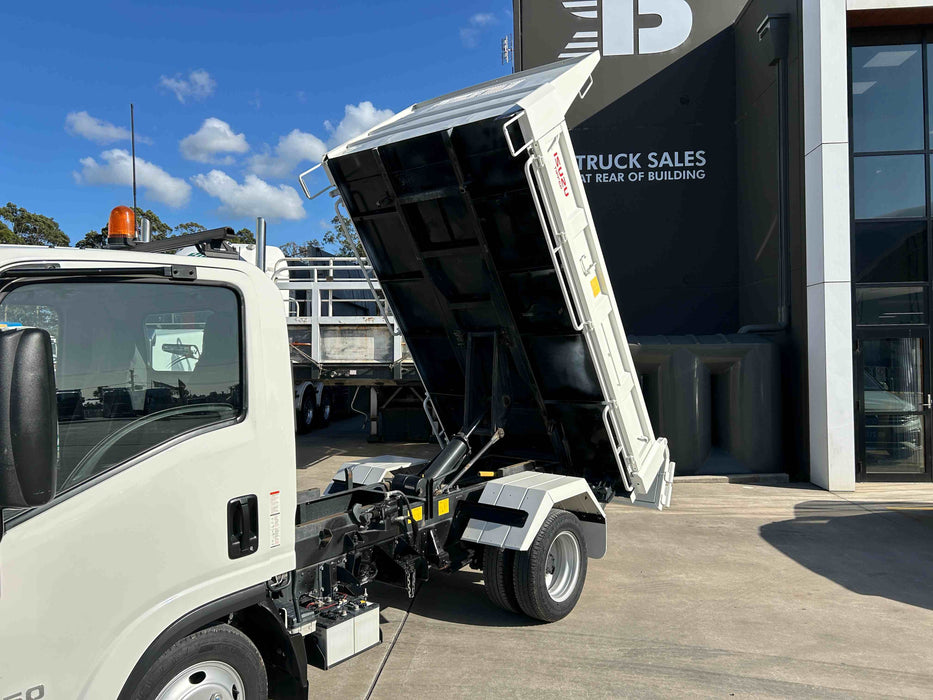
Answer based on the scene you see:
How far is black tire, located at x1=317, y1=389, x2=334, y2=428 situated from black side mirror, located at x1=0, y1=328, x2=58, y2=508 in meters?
14.7

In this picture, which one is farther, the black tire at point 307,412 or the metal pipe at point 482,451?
the black tire at point 307,412

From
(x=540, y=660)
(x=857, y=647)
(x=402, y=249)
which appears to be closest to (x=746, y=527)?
(x=857, y=647)

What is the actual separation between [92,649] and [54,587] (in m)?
0.28

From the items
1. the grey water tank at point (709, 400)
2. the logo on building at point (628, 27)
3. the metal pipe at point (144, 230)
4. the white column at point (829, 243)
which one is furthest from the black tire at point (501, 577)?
the logo on building at point (628, 27)

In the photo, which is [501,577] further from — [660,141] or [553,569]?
[660,141]

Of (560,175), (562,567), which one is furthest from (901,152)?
(562,567)

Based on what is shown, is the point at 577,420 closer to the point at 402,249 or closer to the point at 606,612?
the point at 606,612

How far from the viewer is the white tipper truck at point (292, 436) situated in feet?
7.72

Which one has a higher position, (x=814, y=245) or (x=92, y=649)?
(x=814, y=245)

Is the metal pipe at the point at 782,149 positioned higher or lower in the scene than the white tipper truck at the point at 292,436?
higher

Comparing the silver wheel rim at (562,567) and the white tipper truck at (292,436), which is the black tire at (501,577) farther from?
the silver wheel rim at (562,567)

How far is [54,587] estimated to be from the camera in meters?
2.30

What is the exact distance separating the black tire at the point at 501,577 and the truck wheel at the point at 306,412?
10886 mm

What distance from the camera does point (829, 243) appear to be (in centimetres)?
922
